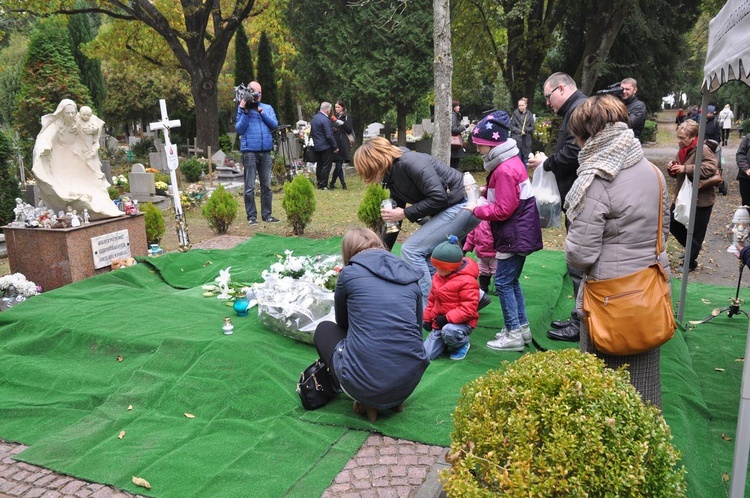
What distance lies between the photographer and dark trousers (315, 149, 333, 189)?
556 inches

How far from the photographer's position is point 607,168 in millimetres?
2953

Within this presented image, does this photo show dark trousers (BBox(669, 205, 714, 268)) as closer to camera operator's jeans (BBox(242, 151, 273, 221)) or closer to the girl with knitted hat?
the girl with knitted hat

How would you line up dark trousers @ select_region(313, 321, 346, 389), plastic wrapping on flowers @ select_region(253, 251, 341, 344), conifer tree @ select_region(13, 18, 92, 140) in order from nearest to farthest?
dark trousers @ select_region(313, 321, 346, 389)
plastic wrapping on flowers @ select_region(253, 251, 341, 344)
conifer tree @ select_region(13, 18, 92, 140)

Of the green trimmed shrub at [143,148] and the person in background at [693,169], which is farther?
the green trimmed shrub at [143,148]

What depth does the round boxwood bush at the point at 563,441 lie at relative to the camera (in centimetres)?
198

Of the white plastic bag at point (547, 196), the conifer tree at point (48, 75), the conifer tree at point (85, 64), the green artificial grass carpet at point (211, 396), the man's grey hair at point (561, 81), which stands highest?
the conifer tree at point (85, 64)

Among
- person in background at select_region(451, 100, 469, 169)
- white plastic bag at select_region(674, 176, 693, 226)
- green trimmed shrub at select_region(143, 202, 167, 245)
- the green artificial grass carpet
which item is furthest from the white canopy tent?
person in background at select_region(451, 100, 469, 169)

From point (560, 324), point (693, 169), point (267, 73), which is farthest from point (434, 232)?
point (267, 73)

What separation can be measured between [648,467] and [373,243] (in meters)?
2.07

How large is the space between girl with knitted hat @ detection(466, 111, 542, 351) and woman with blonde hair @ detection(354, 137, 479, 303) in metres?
0.37

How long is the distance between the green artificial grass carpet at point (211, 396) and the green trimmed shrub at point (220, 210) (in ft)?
11.5

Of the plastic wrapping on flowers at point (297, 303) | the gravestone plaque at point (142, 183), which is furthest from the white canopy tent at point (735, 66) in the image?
the gravestone plaque at point (142, 183)

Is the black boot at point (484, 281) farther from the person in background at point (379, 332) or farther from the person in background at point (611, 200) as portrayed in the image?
the person in background at point (611, 200)

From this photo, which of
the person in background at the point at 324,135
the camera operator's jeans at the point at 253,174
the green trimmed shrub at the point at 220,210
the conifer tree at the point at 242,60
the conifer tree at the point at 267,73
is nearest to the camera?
the green trimmed shrub at the point at 220,210
